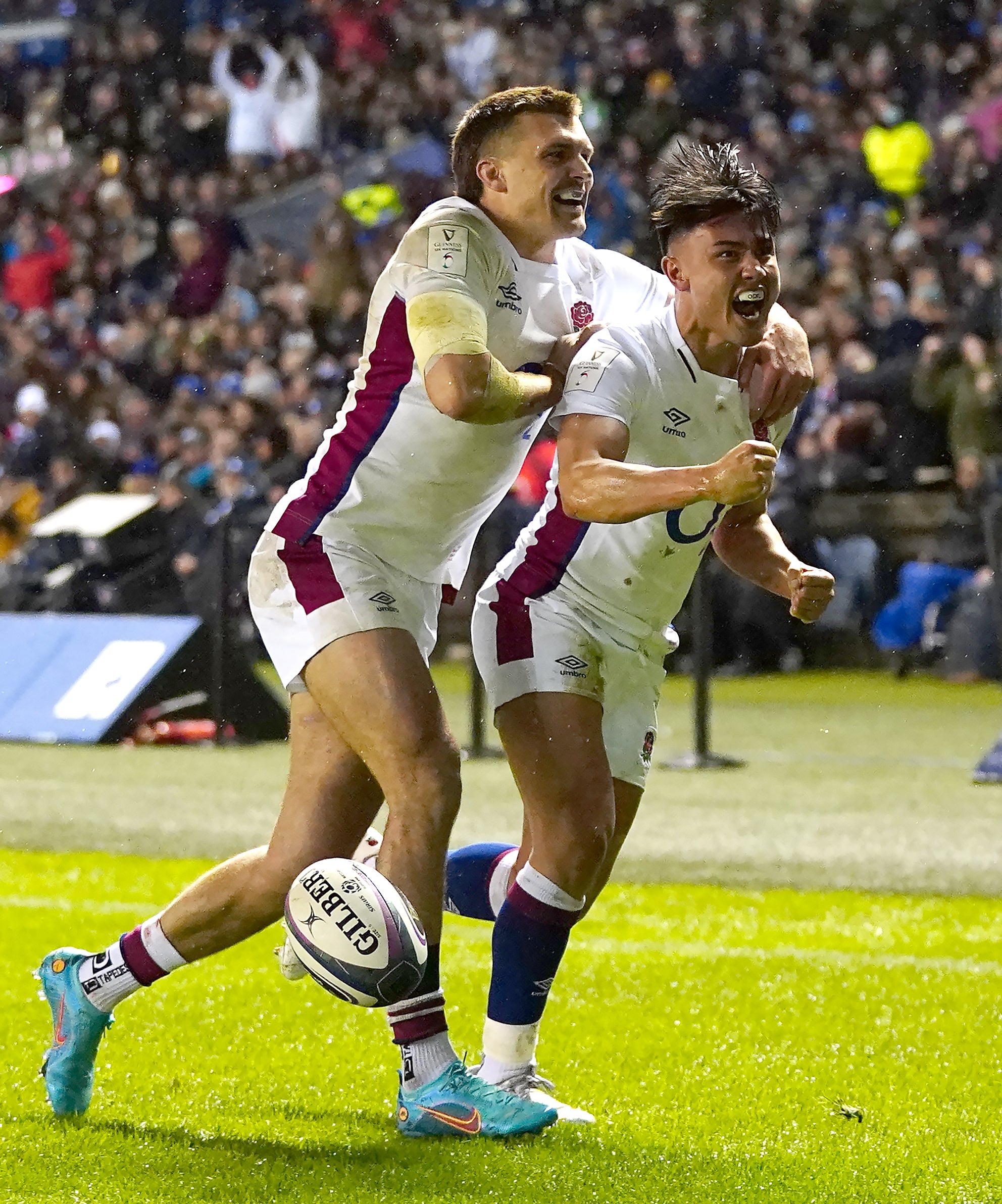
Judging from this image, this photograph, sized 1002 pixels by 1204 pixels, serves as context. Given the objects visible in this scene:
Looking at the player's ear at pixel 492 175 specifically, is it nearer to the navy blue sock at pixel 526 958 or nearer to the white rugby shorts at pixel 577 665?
the white rugby shorts at pixel 577 665

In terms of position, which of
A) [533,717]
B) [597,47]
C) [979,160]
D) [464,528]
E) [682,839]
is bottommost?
[682,839]

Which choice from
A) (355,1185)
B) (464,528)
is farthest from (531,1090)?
(464,528)

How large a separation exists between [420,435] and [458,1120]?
1452 mm

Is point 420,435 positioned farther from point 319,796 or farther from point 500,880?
point 500,880

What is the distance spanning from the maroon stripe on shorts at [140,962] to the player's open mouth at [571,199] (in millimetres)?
1856

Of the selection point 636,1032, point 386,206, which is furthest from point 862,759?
point 386,206

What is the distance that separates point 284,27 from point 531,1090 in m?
18.3

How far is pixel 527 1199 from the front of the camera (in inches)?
140

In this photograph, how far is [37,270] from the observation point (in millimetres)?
21391

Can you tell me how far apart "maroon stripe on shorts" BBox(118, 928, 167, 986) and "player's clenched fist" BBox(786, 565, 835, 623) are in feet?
5.28

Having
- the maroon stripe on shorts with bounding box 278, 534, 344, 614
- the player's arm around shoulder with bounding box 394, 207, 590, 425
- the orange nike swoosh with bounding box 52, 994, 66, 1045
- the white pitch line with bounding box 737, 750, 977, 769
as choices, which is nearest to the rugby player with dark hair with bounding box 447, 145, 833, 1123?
the player's arm around shoulder with bounding box 394, 207, 590, 425

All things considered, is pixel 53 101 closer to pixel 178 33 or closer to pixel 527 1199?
pixel 178 33

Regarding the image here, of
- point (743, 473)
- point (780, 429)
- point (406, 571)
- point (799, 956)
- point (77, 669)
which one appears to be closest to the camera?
point (743, 473)

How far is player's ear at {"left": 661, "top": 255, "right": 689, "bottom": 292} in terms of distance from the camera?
4215 millimetres
